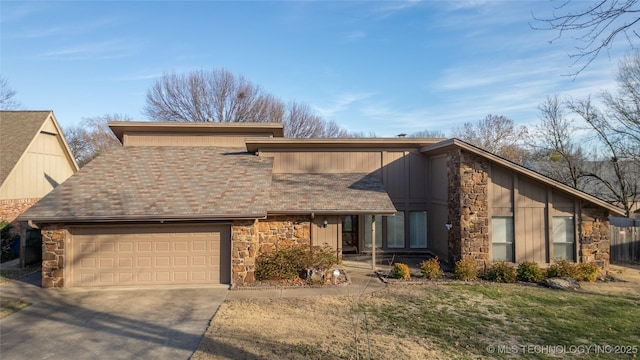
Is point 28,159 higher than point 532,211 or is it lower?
higher

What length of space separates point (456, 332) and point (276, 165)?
1022 centimetres

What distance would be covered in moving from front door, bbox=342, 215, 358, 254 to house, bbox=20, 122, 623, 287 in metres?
0.27

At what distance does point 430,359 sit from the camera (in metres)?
6.05

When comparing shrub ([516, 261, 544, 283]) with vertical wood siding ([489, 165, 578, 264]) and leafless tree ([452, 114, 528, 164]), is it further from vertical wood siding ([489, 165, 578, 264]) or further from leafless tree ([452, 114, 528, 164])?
leafless tree ([452, 114, 528, 164])

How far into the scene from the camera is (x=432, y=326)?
7613mm

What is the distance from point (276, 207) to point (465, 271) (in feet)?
22.3

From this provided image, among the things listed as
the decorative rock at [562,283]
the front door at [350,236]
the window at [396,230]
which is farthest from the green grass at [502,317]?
the front door at [350,236]

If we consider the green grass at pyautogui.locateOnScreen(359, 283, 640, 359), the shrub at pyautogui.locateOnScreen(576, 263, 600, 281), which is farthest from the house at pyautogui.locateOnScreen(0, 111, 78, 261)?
the shrub at pyautogui.locateOnScreen(576, 263, 600, 281)

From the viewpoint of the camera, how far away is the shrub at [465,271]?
11.6 metres

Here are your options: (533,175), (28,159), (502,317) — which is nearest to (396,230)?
(533,175)

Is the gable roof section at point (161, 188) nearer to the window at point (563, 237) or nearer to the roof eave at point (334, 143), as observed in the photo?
the roof eave at point (334, 143)

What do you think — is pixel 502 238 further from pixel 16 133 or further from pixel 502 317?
pixel 16 133

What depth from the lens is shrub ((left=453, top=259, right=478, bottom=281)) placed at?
38.2 feet

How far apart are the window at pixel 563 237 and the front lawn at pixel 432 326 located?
7.90 feet
